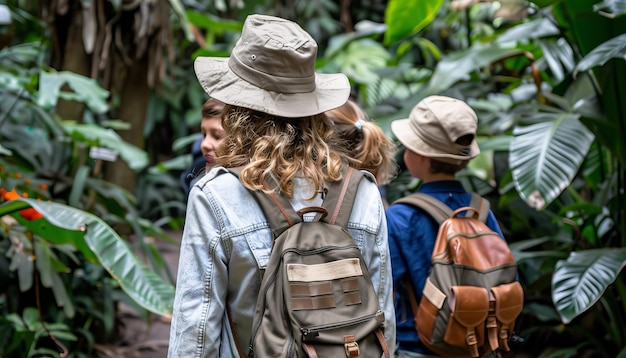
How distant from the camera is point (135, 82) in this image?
6551mm

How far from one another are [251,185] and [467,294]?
0.93 metres

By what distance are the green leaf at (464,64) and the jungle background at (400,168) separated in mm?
13

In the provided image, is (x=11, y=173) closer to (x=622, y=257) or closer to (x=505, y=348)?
(x=505, y=348)

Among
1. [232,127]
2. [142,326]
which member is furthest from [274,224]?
[142,326]

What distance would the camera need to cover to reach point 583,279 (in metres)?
3.14

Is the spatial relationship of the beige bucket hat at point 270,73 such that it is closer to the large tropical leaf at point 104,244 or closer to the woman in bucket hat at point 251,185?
the woman in bucket hat at point 251,185

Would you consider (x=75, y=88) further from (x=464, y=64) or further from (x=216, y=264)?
(x=216, y=264)

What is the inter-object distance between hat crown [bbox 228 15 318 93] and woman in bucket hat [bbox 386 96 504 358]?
2.95ft

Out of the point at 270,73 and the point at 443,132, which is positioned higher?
the point at 270,73

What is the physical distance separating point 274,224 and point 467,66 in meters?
2.84

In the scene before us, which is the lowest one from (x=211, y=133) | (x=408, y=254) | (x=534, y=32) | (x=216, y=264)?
(x=534, y=32)

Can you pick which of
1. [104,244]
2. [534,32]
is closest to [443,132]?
[104,244]

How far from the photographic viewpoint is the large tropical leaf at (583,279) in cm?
302

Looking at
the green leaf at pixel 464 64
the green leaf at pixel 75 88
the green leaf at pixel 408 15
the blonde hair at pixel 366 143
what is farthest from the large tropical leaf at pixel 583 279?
the green leaf at pixel 75 88
